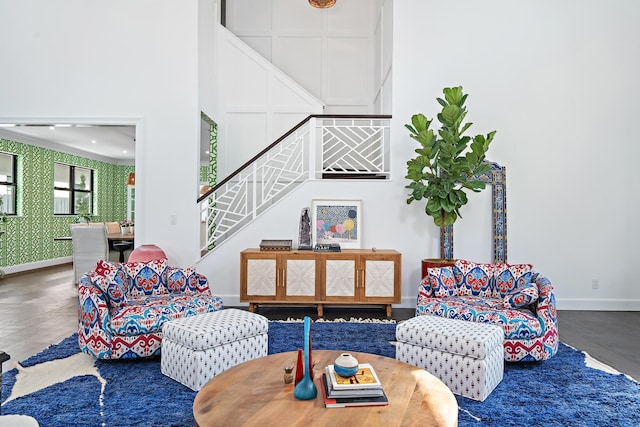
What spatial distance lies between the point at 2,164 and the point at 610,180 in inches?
420

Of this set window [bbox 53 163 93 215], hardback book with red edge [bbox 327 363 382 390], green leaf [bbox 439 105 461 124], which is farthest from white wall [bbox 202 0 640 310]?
window [bbox 53 163 93 215]

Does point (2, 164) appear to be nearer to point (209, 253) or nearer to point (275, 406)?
point (209, 253)

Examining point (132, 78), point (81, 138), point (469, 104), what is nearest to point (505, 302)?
point (469, 104)

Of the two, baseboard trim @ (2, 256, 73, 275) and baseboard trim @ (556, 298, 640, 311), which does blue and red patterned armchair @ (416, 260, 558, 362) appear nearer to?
baseboard trim @ (556, 298, 640, 311)

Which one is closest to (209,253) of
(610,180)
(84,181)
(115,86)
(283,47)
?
(115,86)

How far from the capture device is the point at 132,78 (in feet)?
18.2

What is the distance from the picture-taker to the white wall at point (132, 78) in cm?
551

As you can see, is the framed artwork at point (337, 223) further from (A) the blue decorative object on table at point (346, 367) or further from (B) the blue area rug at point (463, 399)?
(A) the blue decorative object on table at point (346, 367)

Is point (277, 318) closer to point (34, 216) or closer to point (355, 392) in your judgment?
point (355, 392)

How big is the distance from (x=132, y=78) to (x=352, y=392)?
17.4 feet

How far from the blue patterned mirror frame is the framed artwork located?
3.93 feet

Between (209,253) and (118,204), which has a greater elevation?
(118,204)

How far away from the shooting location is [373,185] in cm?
549

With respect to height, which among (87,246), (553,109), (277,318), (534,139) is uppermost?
(553,109)
